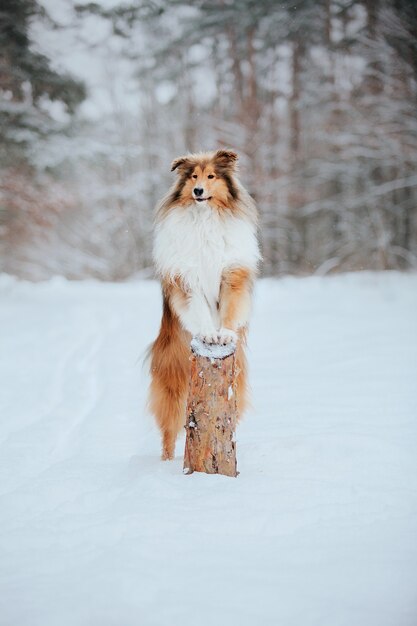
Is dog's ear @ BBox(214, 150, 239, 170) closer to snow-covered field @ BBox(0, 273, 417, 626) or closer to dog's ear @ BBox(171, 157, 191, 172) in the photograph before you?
dog's ear @ BBox(171, 157, 191, 172)

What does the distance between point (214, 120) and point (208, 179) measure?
43.6ft

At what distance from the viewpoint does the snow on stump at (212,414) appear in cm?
270

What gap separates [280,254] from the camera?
1638 cm

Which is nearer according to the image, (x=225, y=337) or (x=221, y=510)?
(x=221, y=510)

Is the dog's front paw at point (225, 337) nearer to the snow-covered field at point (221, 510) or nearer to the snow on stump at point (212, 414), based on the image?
the snow on stump at point (212, 414)

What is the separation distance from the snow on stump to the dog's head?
1168 millimetres

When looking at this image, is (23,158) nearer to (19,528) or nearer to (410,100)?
(410,100)

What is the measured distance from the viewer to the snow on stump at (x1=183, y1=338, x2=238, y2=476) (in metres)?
2.70

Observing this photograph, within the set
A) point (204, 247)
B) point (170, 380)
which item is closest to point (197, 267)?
point (204, 247)

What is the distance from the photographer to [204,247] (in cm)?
322

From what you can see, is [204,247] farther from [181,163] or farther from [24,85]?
[24,85]

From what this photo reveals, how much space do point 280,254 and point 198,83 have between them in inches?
260

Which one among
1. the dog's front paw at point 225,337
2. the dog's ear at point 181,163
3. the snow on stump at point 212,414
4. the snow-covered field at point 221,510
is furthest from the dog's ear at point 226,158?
the snow-covered field at point 221,510

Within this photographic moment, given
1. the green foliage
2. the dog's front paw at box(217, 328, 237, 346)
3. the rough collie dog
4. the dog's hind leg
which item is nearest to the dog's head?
the rough collie dog
